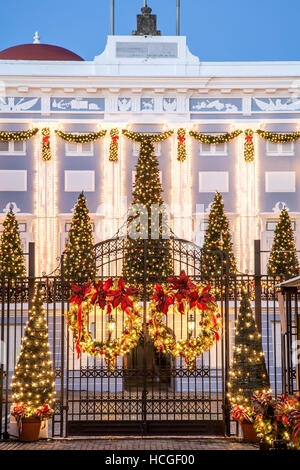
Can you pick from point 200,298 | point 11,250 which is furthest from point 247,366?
point 11,250

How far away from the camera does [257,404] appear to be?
10.7 m

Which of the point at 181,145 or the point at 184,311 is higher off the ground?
the point at 181,145

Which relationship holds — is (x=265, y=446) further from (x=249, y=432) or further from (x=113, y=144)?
(x=113, y=144)

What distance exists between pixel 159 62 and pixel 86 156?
175 inches

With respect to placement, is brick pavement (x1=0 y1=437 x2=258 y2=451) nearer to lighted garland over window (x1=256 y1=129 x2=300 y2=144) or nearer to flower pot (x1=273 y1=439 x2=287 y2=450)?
flower pot (x1=273 y1=439 x2=287 y2=450)

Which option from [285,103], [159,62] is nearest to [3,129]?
[159,62]

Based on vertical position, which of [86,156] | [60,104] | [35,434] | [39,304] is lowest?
[35,434]

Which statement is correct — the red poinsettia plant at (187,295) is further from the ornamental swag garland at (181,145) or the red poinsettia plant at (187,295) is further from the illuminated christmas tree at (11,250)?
the ornamental swag garland at (181,145)

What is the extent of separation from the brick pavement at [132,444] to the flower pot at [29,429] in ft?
0.40

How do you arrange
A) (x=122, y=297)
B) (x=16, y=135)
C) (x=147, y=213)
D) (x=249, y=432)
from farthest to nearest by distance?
(x=16, y=135)
(x=147, y=213)
(x=122, y=297)
(x=249, y=432)

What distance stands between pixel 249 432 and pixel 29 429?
396 centimetres

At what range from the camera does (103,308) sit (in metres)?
12.8

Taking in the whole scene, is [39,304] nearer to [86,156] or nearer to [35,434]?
[35,434]

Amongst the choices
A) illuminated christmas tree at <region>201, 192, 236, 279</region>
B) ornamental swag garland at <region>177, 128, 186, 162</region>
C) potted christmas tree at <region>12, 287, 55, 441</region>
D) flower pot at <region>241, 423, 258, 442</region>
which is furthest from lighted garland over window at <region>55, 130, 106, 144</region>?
flower pot at <region>241, 423, 258, 442</region>
